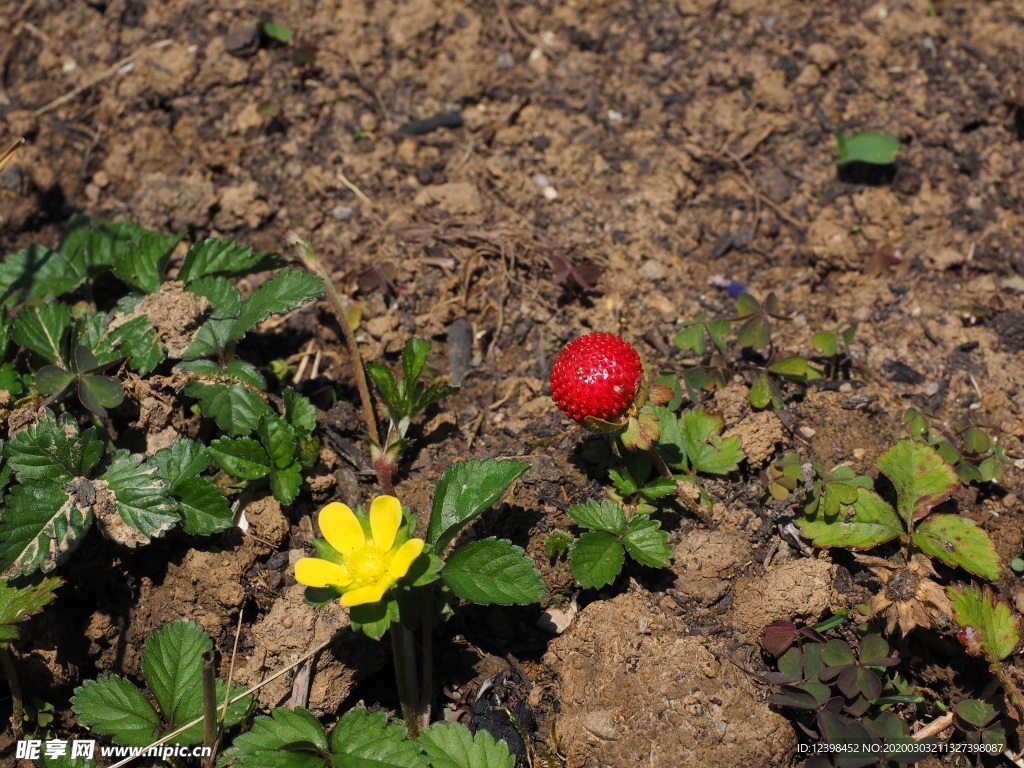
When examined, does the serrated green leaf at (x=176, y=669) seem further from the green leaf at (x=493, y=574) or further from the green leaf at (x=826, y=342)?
the green leaf at (x=826, y=342)

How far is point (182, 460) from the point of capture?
270 centimetres

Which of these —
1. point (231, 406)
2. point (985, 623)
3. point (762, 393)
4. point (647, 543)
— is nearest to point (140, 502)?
point (231, 406)

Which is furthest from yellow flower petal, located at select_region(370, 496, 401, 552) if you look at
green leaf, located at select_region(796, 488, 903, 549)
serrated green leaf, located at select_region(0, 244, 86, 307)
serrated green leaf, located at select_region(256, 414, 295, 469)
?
serrated green leaf, located at select_region(0, 244, 86, 307)

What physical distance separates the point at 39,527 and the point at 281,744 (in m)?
0.97

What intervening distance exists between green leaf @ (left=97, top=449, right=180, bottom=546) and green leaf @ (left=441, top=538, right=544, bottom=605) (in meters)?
0.89

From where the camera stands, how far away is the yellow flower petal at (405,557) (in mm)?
2119

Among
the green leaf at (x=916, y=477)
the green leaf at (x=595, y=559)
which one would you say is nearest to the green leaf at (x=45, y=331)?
the green leaf at (x=595, y=559)

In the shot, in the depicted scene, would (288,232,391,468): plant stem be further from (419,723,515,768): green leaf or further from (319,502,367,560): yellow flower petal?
(419,723,515,768): green leaf

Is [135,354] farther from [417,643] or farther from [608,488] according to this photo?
[608,488]

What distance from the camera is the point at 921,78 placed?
3855mm

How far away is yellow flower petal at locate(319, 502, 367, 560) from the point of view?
2.25 m

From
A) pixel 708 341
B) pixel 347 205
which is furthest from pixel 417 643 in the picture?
pixel 347 205

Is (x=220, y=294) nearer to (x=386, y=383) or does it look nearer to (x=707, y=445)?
(x=386, y=383)

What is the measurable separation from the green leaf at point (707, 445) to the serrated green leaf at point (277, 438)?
131 cm
